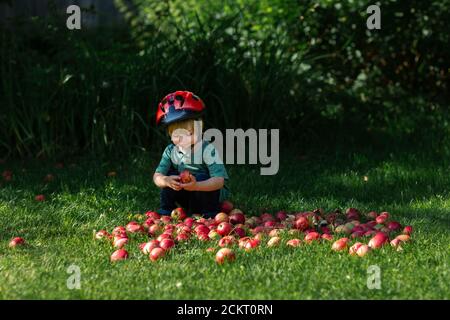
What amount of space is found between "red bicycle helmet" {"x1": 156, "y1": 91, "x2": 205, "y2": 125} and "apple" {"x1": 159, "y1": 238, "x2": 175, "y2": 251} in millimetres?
914

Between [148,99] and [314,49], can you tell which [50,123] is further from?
[314,49]

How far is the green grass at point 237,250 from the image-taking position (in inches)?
155

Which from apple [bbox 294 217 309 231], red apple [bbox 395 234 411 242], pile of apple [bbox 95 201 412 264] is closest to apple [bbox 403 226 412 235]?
pile of apple [bbox 95 201 412 264]

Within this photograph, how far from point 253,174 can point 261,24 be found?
2.64 metres

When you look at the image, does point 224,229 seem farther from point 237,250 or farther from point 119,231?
point 119,231

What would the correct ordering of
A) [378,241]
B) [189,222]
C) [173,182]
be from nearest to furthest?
[378,241] < [189,222] < [173,182]

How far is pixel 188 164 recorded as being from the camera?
215 inches

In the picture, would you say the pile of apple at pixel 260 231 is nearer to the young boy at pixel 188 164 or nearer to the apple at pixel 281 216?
the apple at pixel 281 216

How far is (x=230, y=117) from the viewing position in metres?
7.48

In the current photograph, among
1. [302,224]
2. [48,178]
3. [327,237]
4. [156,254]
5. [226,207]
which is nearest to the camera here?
[156,254]

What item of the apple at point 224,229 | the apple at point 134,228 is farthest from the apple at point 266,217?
the apple at point 134,228

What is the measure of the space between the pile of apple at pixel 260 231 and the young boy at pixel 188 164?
11 cm

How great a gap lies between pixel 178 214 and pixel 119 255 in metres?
0.97

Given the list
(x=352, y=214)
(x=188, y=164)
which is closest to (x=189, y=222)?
(x=188, y=164)
